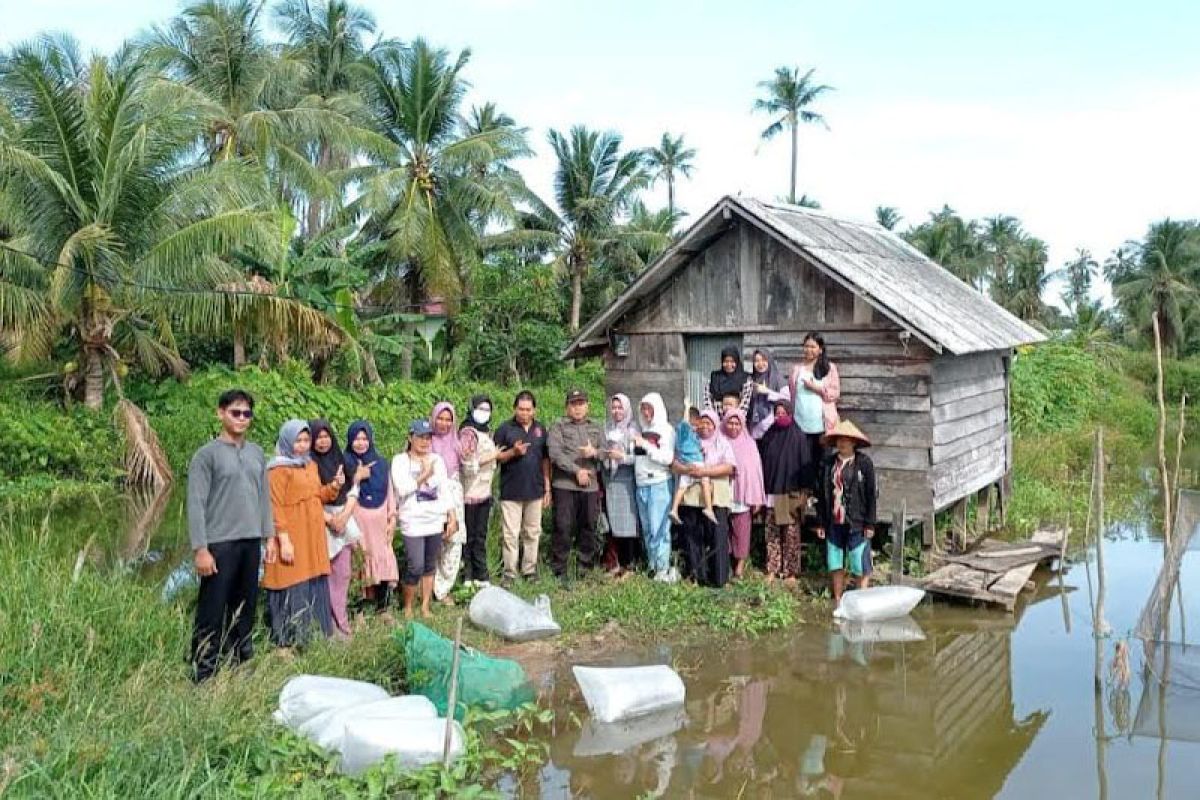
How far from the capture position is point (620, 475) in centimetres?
836

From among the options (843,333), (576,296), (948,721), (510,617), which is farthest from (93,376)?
(576,296)

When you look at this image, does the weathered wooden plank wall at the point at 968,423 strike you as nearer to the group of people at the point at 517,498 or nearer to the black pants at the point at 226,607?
the group of people at the point at 517,498

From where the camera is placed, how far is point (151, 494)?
14.3 metres

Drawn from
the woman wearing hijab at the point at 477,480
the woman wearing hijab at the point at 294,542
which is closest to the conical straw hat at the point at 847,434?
the woman wearing hijab at the point at 477,480

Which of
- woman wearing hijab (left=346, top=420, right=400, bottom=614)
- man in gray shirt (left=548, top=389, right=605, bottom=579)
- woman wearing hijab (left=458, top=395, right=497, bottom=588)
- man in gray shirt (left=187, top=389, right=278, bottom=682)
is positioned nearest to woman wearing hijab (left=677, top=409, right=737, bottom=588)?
man in gray shirt (left=548, top=389, right=605, bottom=579)

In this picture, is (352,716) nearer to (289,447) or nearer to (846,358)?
(289,447)

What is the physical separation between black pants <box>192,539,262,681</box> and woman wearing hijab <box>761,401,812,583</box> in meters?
4.63

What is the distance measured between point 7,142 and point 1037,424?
58.3ft

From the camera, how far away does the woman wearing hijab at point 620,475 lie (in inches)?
327

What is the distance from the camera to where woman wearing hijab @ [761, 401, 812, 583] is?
28.3 feet

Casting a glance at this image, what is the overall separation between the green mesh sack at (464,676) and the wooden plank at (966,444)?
5109mm

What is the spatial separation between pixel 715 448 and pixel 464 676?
137 inches

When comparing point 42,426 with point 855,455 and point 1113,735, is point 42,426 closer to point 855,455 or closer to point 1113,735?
point 855,455

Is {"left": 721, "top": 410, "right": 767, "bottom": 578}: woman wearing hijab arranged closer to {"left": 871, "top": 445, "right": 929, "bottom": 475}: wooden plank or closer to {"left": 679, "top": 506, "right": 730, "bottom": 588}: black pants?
{"left": 679, "top": 506, "right": 730, "bottom": 588}: black pants
